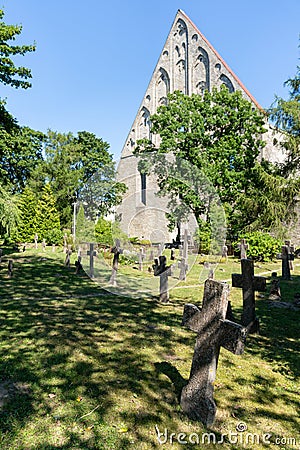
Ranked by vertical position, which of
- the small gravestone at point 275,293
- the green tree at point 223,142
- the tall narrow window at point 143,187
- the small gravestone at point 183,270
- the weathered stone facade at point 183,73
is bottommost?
the small gravestone at point 275,293

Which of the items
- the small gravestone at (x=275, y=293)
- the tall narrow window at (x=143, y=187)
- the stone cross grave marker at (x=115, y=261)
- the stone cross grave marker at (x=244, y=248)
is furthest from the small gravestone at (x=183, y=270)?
the stone cross grave marker at (x=244, y=248)

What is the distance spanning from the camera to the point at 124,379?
385 cm

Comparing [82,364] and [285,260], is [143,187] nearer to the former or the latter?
[82,364]

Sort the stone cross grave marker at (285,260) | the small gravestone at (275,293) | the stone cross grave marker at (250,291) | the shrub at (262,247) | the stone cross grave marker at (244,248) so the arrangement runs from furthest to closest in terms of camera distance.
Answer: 1. the shrub at (262,247)
2. the stone cross grave marker at (244,248)
3. the stone cross grave marker at (285,260)
4. the small gravestone at (275,293)
5. the stone cross grave marker at (250,291)

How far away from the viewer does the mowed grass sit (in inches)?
113

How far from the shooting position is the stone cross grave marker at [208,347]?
2.96 meters

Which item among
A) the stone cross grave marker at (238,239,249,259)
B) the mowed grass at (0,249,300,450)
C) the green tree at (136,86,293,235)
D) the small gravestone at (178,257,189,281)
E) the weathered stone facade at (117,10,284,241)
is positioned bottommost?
the mowed grass at (0,249,300,450)

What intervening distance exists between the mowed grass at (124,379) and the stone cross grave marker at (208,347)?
14 cm

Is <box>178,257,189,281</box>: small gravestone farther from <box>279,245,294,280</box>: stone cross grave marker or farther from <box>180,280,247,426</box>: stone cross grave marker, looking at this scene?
<box>180,280,247,426</box>: stone cross grave marker

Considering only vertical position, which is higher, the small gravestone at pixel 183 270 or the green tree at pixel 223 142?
the green tree at pixel 223 142

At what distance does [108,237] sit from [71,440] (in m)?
5.35

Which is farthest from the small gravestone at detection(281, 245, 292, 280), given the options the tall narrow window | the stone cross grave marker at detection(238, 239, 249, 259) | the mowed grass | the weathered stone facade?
the weathered stone facade

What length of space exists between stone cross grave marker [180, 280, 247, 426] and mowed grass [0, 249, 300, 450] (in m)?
0.14

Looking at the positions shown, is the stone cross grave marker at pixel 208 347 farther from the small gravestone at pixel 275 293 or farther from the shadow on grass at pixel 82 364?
the small gravestone at pixel 275 293
